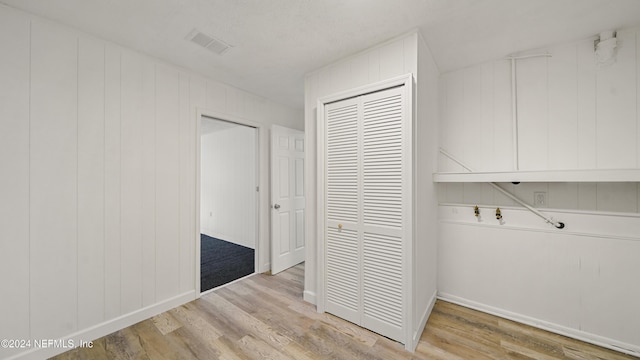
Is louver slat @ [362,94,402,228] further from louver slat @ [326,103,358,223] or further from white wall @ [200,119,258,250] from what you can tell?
white wall @ [200,119,258,250]

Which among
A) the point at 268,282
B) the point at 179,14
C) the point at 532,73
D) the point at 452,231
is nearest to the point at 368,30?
the point at 179,14

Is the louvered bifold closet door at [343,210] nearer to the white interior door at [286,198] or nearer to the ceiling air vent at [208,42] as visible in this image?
the ceiling air vent at [208,42]

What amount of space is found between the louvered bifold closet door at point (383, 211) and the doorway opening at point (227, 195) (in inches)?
88.0

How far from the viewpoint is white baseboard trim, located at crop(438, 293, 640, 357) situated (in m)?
1.83

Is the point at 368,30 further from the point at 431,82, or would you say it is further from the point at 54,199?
the point at 54,199

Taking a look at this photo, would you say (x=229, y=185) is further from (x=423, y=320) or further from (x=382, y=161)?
(x=423, y=320)

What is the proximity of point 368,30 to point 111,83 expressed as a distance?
2.26 metres

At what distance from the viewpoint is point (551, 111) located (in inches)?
84.7

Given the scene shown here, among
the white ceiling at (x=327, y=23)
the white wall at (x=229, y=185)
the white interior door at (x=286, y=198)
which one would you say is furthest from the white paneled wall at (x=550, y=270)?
the white wall at (x=229, y=185)

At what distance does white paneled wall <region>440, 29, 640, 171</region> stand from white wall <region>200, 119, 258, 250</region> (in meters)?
A: 3.30

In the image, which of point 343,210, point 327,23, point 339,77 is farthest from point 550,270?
point 327,23

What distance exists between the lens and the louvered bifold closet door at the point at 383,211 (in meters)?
1.92

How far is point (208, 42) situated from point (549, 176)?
311 centimetres

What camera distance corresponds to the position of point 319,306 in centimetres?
236
